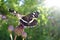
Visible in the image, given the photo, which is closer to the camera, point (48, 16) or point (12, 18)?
point (12, 18)

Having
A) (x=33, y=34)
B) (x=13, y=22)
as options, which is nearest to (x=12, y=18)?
(x=13, y=22)

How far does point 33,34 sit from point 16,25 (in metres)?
0.11

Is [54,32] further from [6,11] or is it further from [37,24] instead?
[6,11]

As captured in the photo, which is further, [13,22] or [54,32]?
[54,32]

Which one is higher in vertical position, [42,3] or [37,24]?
[42,3]

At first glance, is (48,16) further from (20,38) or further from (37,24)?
(20,38)

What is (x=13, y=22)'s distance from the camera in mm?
1255

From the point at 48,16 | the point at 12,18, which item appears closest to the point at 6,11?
the point at 12,18

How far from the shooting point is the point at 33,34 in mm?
1268

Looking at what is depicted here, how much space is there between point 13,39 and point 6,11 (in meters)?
0.16

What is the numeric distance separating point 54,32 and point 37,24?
16 cm

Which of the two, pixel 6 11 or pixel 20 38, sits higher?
pixel 6 11

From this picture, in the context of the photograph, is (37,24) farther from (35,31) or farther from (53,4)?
(53,4)

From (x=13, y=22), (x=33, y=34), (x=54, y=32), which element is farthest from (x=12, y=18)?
(x=54, y=32)
